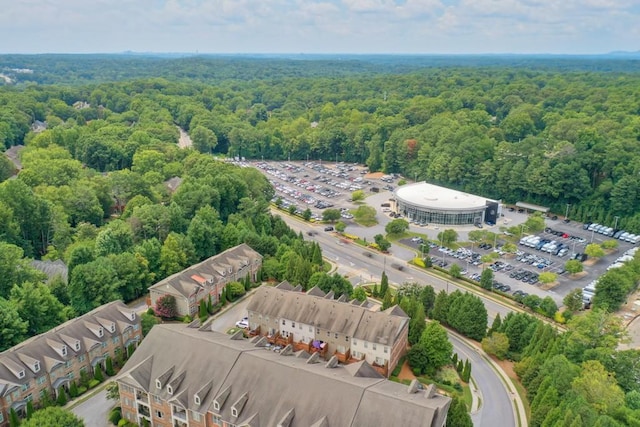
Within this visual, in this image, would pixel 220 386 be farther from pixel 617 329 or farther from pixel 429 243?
pixel 429 243

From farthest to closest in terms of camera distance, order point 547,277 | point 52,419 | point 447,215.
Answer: point 447,215 → point 547,277 → point 52,419

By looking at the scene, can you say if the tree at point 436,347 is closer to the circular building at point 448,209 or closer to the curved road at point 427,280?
the curved road at point 427,280

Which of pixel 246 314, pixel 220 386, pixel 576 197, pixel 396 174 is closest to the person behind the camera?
pixel 220 386

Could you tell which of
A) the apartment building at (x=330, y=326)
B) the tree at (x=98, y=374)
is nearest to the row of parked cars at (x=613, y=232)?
the apartment building at (x=330, y=326)

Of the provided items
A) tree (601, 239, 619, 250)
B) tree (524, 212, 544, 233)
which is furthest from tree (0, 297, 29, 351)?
tree (601, 239, 619, 250)

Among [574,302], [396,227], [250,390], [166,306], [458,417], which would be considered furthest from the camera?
[396,227]

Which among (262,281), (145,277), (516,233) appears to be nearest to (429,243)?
(516,233)

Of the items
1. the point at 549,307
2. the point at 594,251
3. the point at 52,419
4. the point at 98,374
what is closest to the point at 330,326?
the point at 98,374

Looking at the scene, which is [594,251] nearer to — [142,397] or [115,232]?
[142,397]
